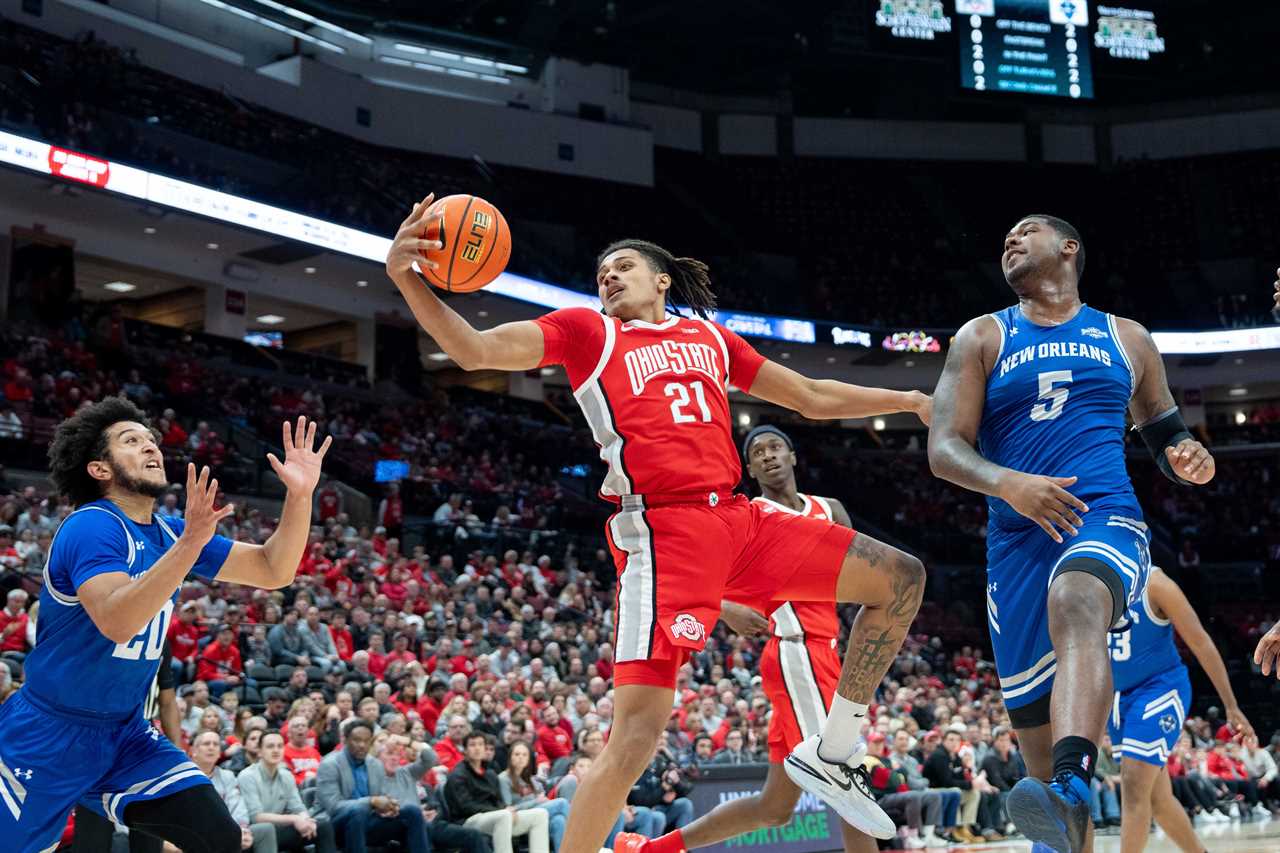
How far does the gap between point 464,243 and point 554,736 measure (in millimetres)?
8196

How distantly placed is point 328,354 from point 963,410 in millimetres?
26645

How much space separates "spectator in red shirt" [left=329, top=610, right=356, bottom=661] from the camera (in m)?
13.5

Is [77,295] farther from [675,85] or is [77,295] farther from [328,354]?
[675,85]

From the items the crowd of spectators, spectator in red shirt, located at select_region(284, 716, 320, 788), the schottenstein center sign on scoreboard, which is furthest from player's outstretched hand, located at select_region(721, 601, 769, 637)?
the crowd of spectators

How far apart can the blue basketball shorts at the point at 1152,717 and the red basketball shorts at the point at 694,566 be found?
2199mm

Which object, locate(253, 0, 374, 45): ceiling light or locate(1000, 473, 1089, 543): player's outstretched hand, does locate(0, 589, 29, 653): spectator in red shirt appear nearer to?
locate(1000, 473, 1089, 543): player's outstretched hand

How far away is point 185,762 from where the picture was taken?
436cm

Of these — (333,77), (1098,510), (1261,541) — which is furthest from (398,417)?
(1098,510)

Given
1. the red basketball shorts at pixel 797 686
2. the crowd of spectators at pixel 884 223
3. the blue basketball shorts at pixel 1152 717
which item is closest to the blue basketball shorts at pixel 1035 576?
the red basketball shorts at pixel 797 686

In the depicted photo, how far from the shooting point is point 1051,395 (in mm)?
4402

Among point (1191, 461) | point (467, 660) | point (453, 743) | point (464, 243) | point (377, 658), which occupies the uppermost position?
point (464, 243)

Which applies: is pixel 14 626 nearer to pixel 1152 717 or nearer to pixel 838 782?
pixel 838 782

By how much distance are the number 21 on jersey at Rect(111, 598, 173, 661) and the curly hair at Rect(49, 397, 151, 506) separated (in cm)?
57

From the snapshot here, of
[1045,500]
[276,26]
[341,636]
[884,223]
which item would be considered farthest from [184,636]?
[884,223]
